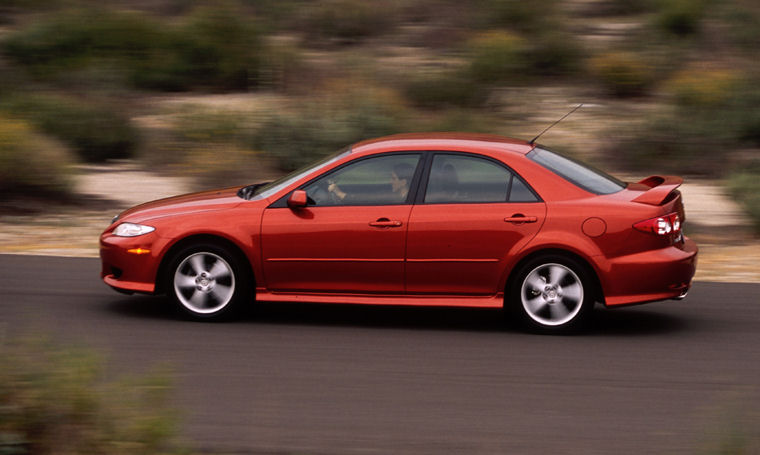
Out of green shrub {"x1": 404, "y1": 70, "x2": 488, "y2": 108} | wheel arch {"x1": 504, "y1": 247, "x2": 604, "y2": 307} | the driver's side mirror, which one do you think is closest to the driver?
the driver's side mirror

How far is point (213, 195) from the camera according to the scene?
880 cm

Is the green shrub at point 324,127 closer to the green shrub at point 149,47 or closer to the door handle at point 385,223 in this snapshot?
the green shrub at point 149,47

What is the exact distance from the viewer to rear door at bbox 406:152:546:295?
8.02m

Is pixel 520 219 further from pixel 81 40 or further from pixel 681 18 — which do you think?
pixel 681 18

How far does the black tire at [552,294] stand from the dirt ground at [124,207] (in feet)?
9.58

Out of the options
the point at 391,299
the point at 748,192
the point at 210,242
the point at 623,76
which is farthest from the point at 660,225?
the point at 623,76

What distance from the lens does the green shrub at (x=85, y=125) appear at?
59.2 ft

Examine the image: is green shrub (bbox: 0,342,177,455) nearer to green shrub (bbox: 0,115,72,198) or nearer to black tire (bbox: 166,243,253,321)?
black tire (bbox: 166,243,253,321)

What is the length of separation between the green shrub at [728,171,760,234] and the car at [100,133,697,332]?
486 centimetres

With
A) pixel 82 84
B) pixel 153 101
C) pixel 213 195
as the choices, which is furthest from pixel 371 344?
pixel 153 101

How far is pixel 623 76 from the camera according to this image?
23.2 m

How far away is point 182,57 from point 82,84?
18.8ft

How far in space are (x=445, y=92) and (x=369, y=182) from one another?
1318cm

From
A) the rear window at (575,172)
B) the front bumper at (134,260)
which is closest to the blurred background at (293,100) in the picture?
the rear window at (575,172)
